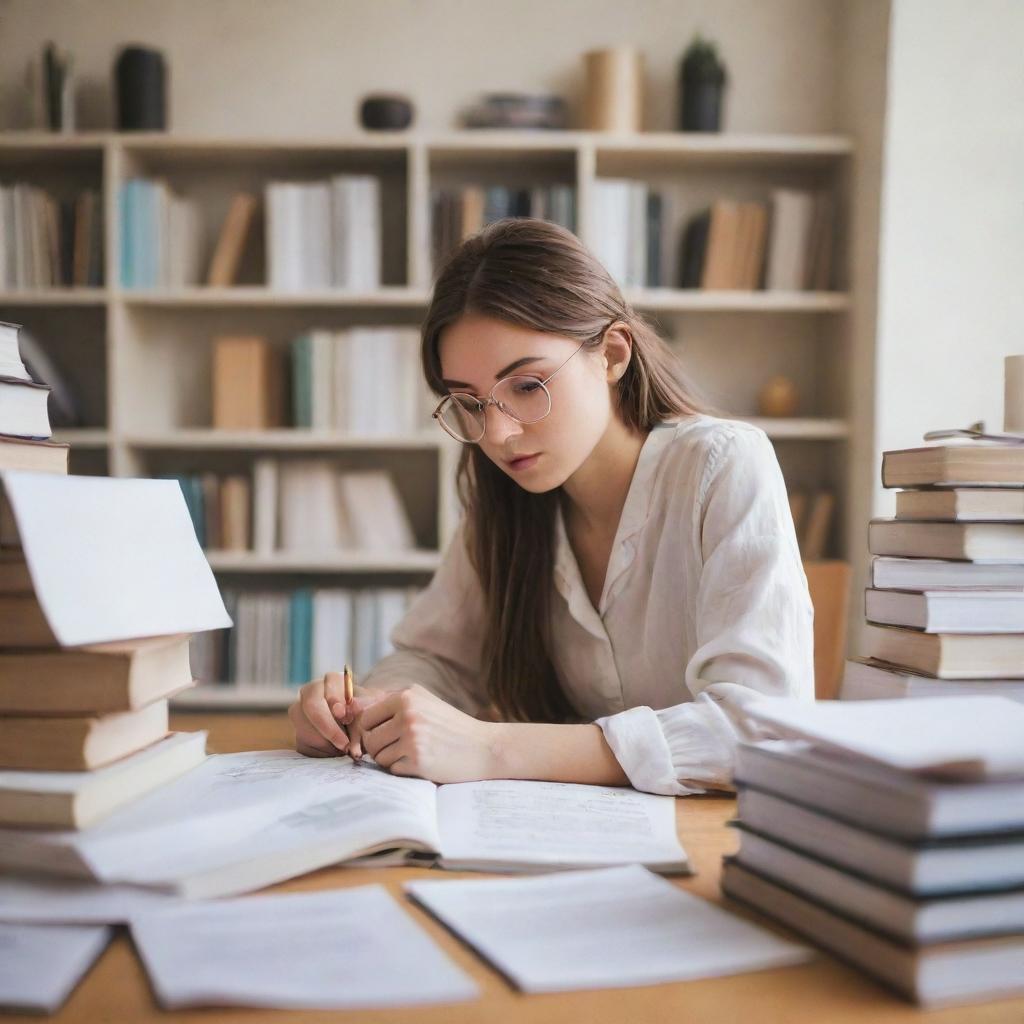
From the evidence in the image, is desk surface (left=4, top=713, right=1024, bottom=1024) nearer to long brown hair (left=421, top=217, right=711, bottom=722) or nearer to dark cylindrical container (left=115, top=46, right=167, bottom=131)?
long brown hair (left=421, top=217, right=711, bottom=722)

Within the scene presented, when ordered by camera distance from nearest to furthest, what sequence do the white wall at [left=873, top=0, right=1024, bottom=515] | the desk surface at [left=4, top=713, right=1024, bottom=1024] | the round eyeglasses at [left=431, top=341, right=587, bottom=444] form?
the desk surface at [left=4, top=713, right=1024, bottom=1024] < the round eyeglasses at [left=431, top=341, right=587, bottom=444] < the white wall at [left=873, top=0, right=1024, bottom=515]

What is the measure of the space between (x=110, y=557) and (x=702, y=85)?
8.77ft

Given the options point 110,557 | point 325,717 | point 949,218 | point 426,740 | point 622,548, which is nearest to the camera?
point 110,557

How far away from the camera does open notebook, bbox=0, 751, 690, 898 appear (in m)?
0.69

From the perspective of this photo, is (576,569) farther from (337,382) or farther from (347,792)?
(337,382)

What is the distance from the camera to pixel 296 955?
0.59m

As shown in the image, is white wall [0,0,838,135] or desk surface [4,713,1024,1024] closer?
desk surface [4,713,1024,1024]

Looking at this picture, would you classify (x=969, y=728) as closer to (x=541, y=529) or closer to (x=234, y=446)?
(x=541, y=529)

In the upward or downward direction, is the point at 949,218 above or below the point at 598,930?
above

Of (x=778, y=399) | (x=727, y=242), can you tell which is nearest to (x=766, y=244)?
(x=727, y=242)

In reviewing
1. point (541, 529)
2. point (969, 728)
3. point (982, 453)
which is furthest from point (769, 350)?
point (969, 728)

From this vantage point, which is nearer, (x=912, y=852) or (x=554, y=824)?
(x=912, y=852)

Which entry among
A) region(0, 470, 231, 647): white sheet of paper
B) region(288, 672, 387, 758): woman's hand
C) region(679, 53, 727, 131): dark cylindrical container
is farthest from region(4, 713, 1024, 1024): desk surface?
region(679, 53, 727, 131): dark cylindrical container

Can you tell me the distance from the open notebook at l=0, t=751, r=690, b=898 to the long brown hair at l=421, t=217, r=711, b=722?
56cm
